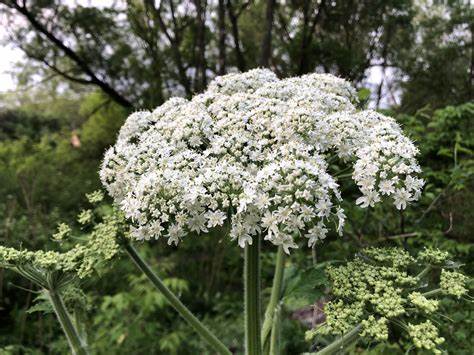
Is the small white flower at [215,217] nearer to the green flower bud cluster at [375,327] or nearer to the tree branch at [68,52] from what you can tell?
the green flower bud cluster at [375,327]

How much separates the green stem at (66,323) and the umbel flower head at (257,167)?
0.52 m

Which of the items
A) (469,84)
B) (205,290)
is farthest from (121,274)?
(469,84)

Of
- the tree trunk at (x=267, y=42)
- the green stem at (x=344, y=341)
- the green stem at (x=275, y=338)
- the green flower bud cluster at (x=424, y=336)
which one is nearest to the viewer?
the green flower bud cluster at (x=424, y=336)

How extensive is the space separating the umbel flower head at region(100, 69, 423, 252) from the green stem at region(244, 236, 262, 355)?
200 millimetres

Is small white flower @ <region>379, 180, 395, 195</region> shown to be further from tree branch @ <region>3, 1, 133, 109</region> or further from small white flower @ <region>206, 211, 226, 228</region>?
tree branch @ <region>3, 1, 133, 109</region>

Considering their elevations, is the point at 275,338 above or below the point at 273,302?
below

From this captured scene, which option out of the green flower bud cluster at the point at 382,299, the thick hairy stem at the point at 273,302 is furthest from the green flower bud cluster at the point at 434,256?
the thick hairy stem at the point at 273,302

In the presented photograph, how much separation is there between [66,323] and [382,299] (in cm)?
143

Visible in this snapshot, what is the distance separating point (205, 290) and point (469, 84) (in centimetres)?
1306

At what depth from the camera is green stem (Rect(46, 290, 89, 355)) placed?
6.82ft

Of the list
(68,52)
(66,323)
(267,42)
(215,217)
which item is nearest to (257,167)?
(215,217)

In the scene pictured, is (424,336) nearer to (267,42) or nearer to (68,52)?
(267,42)

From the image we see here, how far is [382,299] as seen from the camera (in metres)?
1.71

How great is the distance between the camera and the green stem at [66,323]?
6.82 ft
